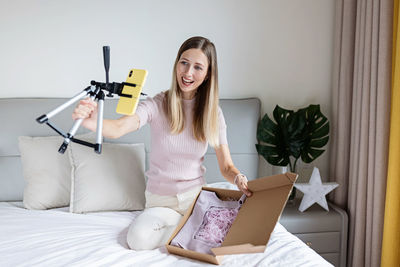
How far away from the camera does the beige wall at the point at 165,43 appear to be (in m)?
2.48

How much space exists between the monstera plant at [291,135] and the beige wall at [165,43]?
0.24 m

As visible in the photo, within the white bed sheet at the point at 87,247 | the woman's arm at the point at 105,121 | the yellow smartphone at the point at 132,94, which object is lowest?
the white bed sheet at the point at 87,247

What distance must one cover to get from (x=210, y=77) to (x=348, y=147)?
4.02ft

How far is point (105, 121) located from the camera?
152 cm

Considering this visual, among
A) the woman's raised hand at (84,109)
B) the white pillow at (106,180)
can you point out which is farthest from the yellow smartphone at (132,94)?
the white pillow at (106,180)

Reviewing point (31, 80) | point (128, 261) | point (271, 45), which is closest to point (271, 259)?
point (128, 261)

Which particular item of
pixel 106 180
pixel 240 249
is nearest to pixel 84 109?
pixel 240 249

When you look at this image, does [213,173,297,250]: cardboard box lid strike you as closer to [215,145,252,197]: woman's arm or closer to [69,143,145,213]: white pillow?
[215,145,252,197]: woman's arm

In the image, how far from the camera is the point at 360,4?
2391 mm

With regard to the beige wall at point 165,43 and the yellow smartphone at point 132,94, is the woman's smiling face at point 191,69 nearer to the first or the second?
the yellow smartphone at point 132,94

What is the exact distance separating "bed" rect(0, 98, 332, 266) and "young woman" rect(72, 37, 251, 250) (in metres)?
0.25

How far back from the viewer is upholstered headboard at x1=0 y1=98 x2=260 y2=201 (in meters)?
2.34

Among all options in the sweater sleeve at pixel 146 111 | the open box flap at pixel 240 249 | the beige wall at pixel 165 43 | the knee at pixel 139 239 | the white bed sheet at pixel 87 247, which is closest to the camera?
the open box flap at pixel 240 249

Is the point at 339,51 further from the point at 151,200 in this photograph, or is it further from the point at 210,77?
the point at 151,200
